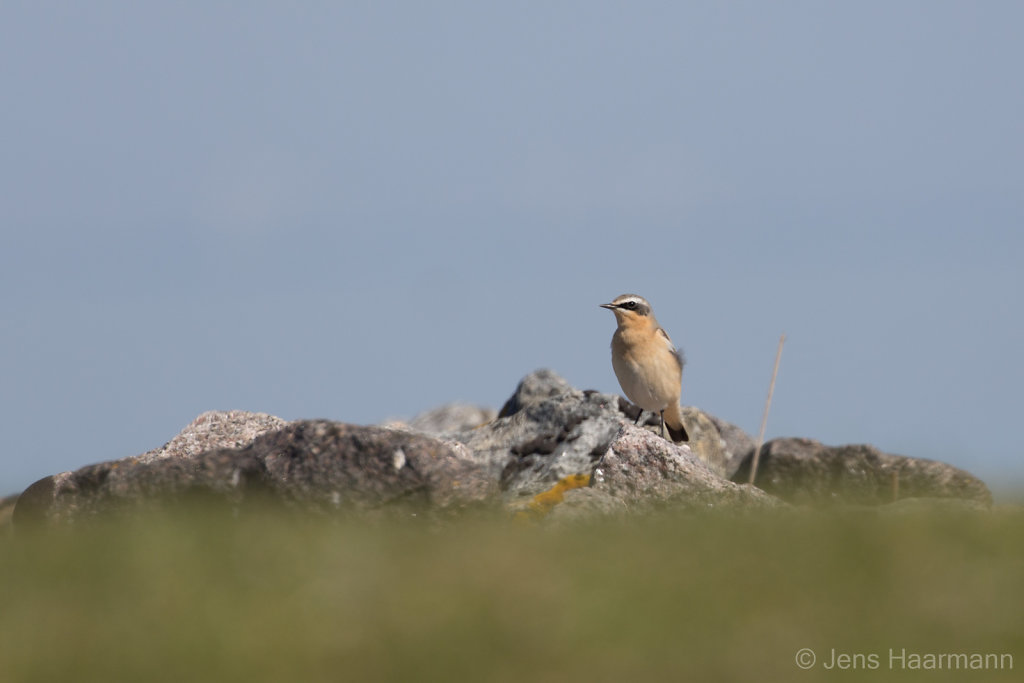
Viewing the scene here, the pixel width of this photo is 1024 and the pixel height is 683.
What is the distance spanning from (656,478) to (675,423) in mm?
5886

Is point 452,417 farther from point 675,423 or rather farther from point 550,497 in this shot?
point 550,497

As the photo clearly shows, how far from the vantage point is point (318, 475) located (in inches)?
477

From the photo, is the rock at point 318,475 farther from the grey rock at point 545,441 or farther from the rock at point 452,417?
the rock at point 452,417

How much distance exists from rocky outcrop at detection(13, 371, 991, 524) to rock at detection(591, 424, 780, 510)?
0.01 m

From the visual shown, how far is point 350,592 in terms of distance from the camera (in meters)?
8.32

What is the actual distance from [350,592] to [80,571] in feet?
8.62

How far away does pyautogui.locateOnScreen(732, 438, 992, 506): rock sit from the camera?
17688 millimetres

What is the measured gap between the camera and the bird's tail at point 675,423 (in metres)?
19.2

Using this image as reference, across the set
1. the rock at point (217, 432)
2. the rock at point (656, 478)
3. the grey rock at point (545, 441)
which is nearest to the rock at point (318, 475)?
the rock at point (656, 478)

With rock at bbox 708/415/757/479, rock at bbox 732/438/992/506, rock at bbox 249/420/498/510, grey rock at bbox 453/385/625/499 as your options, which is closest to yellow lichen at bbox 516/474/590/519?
grey rock at bbox 453/385/625/499

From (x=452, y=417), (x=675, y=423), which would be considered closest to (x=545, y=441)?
(x=675, y=423)

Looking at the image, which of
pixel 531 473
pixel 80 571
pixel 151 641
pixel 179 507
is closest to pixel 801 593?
pixel 151 641

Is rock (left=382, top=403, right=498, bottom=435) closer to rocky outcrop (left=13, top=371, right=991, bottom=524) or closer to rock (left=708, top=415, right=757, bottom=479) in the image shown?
rock (left=708, top=415, right=757, bottom=479)

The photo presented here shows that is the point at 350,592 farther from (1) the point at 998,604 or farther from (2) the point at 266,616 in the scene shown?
(1) the point at 998,604
